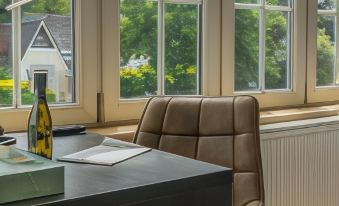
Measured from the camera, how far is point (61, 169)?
2.82ft

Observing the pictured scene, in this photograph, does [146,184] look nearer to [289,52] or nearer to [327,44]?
[289,52]

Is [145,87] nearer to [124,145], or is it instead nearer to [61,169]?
[124,145]

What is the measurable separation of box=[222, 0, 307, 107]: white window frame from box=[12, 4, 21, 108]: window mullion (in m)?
1.08

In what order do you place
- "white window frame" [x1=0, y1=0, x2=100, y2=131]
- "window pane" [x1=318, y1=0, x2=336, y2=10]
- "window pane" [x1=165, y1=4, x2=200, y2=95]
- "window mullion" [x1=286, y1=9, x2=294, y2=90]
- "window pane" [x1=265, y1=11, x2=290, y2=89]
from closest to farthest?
"white window frame" [x1=0, y1=0, x2=100, y2=131], "window pane" [x1=165, y1=4, x2=200, y2=95], "window pane" [x1=265, y1=11, x2=290, y2=89], "window mullion" [x1=286, y1=9, x2=294, y2=90], "window pane" [x1=318, y1=0, x2=336, y2=10]

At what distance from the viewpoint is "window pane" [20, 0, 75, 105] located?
1.92 m

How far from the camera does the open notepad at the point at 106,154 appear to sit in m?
1.15

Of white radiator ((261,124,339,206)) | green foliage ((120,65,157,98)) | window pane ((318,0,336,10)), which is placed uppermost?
window pane ((318,0,336,10))

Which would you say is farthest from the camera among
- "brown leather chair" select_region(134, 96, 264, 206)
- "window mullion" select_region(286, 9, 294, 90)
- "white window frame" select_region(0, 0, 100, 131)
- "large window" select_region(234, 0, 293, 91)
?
"window mullion" select_region(286, 9, 294, 90)

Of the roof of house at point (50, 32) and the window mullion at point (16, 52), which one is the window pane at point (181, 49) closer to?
the roof of house at point (50, 32)

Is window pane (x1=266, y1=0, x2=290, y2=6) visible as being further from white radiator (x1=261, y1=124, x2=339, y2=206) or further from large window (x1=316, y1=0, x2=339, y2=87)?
white radiator (x1=261, y1=124, x2=339, y2=206)

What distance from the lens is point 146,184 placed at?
0.93 m

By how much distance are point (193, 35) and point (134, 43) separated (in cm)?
37

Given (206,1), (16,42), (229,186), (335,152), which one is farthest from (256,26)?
(229,186)

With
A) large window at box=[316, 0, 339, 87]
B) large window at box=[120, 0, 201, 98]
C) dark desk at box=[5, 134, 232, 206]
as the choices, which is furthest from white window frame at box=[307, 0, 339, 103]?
dark desk at box=[5, 134, 232, 206]
